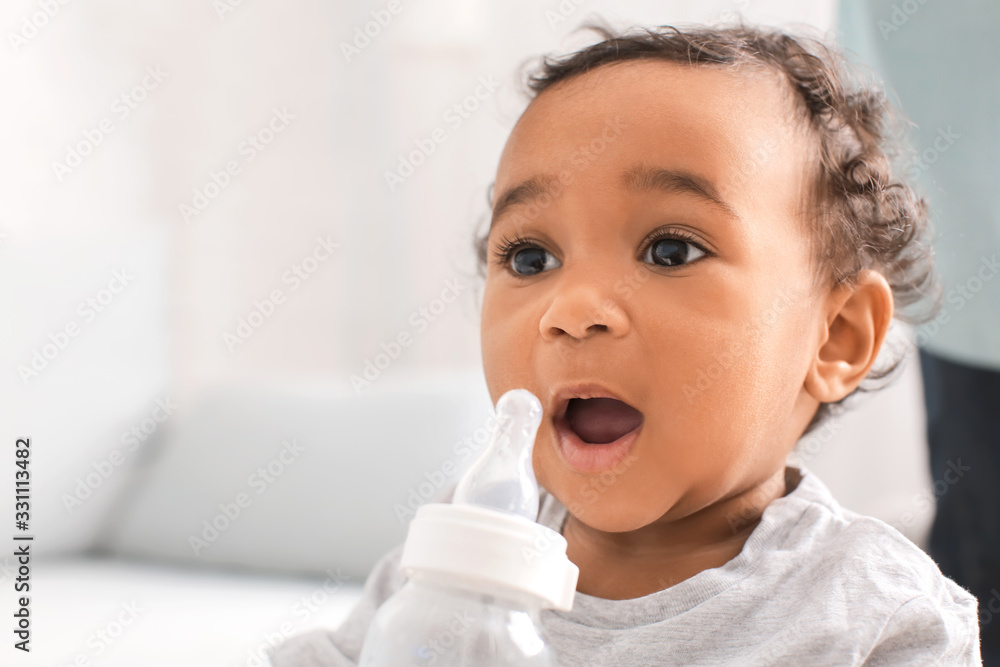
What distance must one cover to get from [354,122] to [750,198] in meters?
0.94

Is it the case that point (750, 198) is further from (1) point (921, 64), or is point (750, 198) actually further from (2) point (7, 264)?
(2) point (7, 264)

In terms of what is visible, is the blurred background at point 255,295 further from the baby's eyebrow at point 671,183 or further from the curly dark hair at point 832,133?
the baby's eyebrow at point 671,183

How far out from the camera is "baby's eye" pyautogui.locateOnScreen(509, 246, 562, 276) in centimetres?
67

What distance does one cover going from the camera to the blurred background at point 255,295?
3.52 ft

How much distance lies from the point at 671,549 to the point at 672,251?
0.79 feet

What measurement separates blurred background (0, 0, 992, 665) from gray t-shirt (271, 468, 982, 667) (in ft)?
1.49

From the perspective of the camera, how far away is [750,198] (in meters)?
0.62

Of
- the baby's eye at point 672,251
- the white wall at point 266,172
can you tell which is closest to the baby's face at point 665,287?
the baby's eye at point 672,251

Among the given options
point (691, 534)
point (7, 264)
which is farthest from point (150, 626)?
point (691, 534)

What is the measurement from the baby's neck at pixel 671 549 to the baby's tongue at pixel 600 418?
117 millimetres

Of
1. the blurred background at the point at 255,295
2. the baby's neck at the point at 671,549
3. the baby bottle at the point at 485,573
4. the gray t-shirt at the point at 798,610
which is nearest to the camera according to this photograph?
the baby bottle at the point at 485,573

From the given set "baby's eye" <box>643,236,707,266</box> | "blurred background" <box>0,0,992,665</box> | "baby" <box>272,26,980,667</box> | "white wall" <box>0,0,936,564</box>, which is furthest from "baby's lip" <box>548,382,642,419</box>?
"white wall" <box>0,0,936,564</box>

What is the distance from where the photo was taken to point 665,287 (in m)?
0.59

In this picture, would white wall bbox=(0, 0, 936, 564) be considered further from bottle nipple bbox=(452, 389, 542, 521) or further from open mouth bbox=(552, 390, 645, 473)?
bottle nipple bbox=(452, 389, 542, 521)
